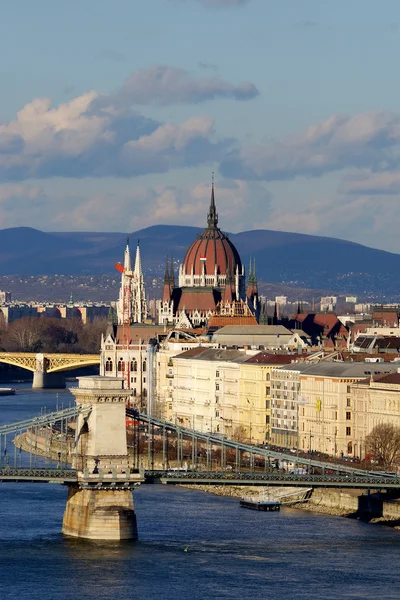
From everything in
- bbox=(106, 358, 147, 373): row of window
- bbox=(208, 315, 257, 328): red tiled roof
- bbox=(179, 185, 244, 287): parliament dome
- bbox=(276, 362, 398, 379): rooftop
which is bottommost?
bbox=(276, 362, 398, 379): rooftop

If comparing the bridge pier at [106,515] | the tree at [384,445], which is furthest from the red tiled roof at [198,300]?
the bridge pier at [106,515]

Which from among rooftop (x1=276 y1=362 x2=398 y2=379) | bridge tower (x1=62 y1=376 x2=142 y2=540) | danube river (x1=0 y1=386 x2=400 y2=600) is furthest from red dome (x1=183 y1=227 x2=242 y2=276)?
bridge tower (x1=62 y1=376 x2=142 y2=540)

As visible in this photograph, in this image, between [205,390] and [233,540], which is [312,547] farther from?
[205,390]

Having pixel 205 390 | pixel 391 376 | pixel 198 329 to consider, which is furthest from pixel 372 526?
pixel 198 329

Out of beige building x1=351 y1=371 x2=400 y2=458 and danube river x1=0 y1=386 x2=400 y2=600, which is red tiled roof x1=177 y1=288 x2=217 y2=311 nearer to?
beige building x1=351 y1=371 x2=400 y2=458

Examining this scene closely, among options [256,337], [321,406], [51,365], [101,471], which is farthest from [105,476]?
[51,365]

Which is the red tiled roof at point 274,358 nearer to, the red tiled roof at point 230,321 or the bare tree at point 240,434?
the bare tree at point 240,434
